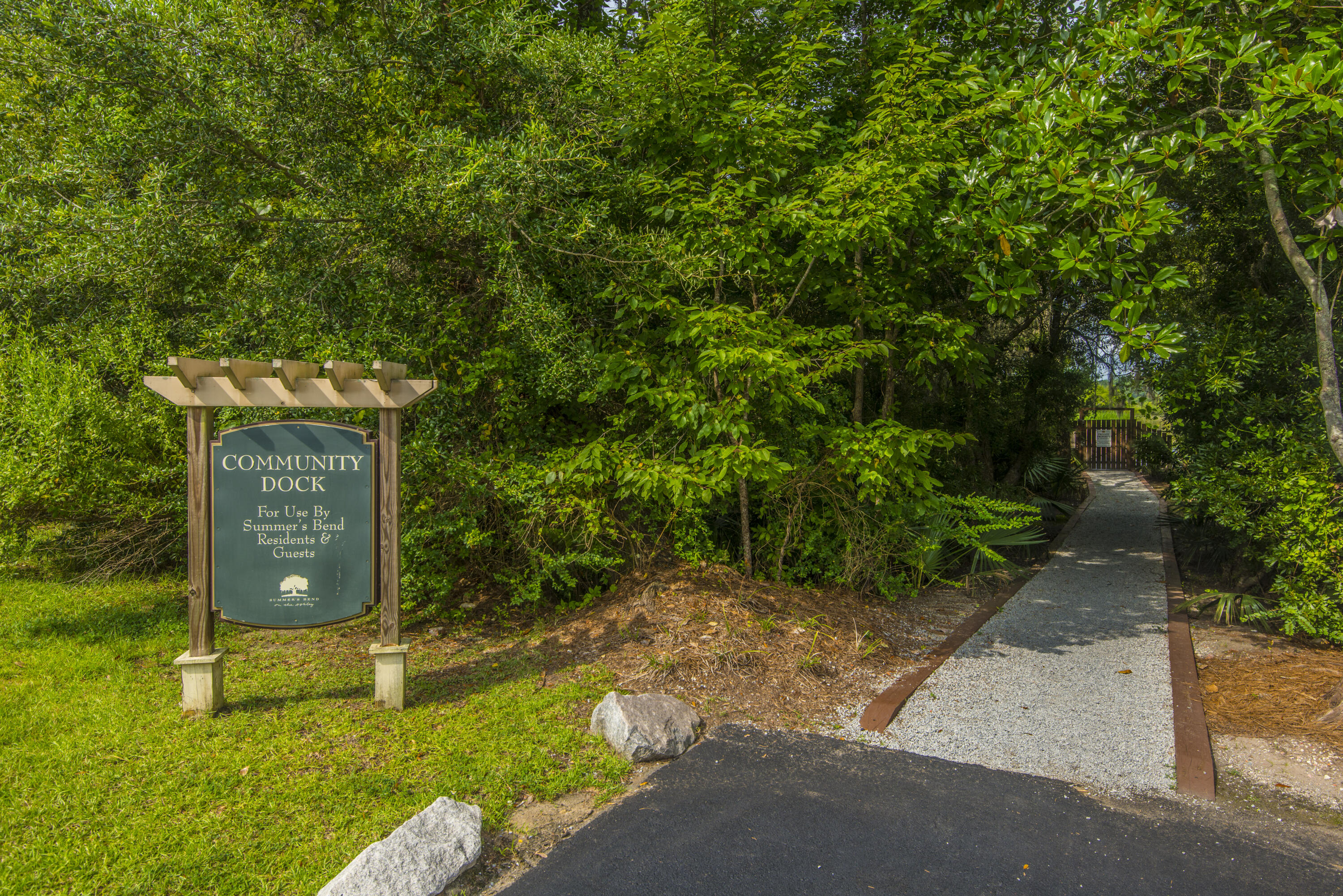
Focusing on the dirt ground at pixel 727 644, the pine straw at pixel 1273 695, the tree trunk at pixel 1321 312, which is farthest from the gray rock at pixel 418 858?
the tree trunk at pixel 1321 312

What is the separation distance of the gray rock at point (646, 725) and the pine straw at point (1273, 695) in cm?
327

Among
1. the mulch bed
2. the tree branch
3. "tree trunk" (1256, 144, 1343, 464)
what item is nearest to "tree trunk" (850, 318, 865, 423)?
the mulch bed

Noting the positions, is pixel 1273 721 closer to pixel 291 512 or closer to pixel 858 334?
pixel 858 334

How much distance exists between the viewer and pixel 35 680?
16.8 ft

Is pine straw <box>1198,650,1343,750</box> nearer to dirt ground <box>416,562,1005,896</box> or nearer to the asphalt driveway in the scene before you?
the asphalt driveway

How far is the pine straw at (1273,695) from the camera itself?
460 centimetres

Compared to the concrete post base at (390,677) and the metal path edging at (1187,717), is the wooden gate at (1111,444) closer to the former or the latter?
the metal path edging at (1187,717)

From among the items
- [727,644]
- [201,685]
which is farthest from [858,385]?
[201,685]

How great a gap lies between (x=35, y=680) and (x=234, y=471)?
7.28 ft

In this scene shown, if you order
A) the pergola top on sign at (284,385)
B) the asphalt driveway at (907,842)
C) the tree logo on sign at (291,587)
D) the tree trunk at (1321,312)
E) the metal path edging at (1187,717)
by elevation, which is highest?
the tree trunk at (1321,312)

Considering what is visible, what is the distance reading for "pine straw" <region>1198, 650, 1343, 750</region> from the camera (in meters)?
4.60

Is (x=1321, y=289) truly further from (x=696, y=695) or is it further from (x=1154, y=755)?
(x=696, y=695)

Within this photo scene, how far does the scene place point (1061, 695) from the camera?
5.16 metres

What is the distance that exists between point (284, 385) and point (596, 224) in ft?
8.03
